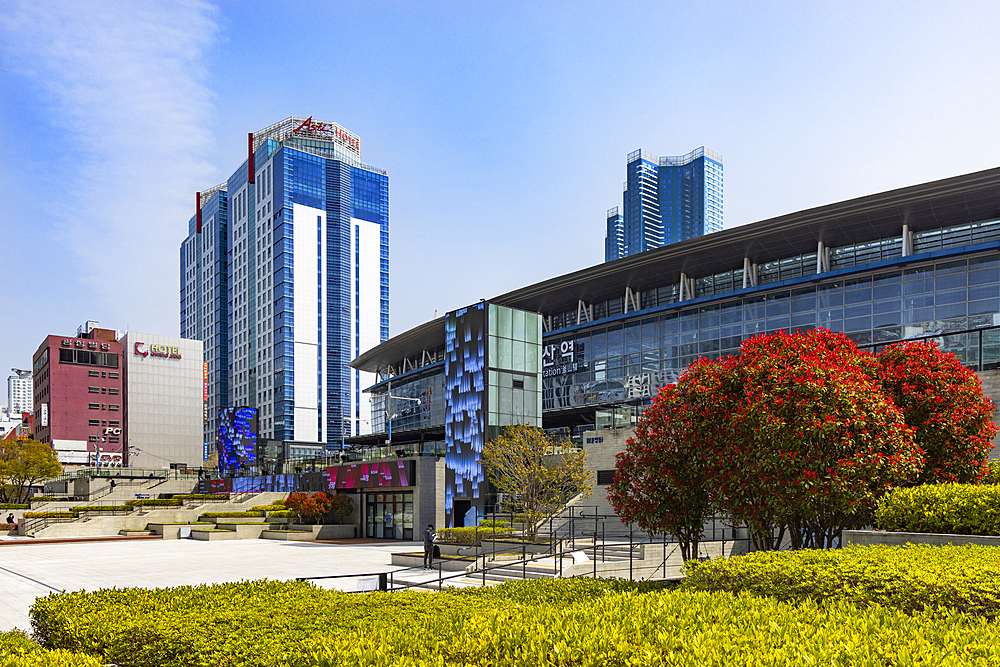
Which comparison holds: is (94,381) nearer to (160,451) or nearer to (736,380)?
(160,451)

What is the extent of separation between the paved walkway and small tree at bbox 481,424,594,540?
6.47 meters

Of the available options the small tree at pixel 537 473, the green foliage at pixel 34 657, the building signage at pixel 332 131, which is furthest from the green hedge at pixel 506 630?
the building signage at pixel 332 131

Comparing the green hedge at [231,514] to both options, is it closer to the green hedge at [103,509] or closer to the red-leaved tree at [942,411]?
the green hedge at [103,509]

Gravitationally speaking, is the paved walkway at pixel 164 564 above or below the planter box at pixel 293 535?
above

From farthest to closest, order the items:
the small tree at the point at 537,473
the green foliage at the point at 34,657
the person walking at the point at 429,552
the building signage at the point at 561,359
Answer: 1. the building signage at the point at 561,359
2. the small tree at the point at 537,473
3. the person walking at the point at 429,552
4. the green foliage at the point at 34,657

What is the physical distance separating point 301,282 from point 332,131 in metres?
43.9

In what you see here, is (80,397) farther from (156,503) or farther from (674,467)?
(674,467)

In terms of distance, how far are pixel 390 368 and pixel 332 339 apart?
236 ft

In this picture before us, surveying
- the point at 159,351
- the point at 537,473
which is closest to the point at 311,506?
the point at 537,473

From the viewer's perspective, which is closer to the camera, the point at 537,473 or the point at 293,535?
the point at 537,473

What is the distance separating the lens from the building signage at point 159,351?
137875 mm

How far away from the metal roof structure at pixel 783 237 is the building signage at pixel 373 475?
873 inches

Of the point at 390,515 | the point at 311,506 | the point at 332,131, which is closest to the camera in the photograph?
the point at 390,515

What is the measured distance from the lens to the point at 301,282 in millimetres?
159750
